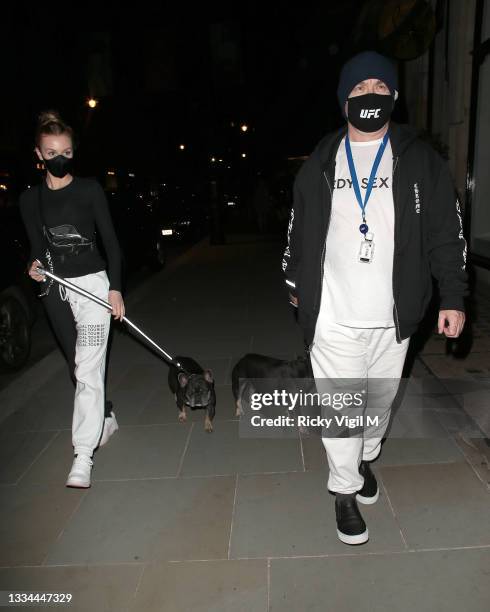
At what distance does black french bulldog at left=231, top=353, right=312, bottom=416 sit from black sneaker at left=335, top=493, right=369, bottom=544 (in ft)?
4.54

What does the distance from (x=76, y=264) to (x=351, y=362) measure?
1.95 m

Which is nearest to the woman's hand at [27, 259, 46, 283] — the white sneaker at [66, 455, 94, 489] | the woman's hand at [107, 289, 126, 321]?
the woman's hand at [107, 289, 126, 321]

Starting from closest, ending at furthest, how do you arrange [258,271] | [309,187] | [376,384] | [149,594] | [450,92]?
[149,594] → [309,187] → [376,384] → [450,92] → [258,271]

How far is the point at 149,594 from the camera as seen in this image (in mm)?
2430

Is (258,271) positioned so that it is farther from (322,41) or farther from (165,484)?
(322,41)

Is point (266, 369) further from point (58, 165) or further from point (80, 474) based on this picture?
point (58, 165)

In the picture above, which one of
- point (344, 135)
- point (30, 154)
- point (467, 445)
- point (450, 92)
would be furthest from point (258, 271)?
point (30, 154)

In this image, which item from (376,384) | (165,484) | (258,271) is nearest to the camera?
(376,384)

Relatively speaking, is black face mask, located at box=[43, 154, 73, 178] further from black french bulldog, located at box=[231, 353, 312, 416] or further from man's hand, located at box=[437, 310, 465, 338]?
man's hand, located at box=[437, 310, 465, 338]

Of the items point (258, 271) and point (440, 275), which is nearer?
point (440, 275)

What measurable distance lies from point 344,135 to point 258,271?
918 cm

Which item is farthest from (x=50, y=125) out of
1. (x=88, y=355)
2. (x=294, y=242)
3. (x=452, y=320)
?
(x=452, y=320)

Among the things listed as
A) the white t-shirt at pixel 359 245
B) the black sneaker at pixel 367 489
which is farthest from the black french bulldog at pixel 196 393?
the white t-shirt at pixel 359 245

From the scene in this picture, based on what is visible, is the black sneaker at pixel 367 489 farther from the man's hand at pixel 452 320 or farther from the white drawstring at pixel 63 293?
the white drawstring at pixel 63 293
